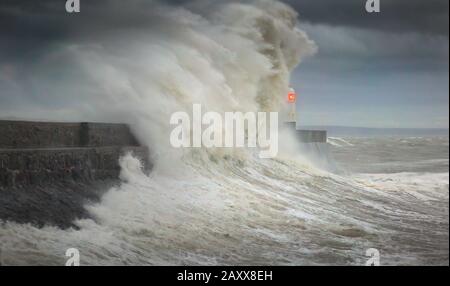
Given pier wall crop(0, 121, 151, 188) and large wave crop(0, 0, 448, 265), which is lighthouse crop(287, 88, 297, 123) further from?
pier wall crop(0, 121, 151, 188)

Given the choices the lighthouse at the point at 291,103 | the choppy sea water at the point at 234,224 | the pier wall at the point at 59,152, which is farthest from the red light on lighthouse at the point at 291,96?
the pier wall at the point at 59,152

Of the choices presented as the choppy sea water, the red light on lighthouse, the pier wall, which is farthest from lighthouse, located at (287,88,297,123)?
the pier wall

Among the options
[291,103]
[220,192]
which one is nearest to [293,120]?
[291,103]

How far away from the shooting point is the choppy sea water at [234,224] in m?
5.96

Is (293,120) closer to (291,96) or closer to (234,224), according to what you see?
(291,96)

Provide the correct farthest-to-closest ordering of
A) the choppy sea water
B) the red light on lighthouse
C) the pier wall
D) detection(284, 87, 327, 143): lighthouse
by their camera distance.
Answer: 1. the red light on lighthouse
2. detection(284, 87, 327, 143): lighthouse
3. the pier wall
4. the choppy sea water

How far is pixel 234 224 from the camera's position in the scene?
766cm

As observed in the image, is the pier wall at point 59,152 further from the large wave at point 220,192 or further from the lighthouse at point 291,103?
the lighthouse at point 291,103

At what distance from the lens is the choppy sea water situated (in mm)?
5961

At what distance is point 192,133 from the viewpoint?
10922mm

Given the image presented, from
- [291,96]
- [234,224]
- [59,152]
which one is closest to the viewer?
[59,152]

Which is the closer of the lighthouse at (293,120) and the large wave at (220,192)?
the large wave at (220,192)
